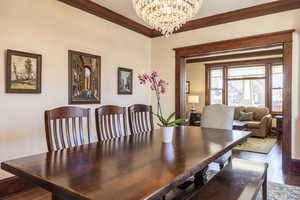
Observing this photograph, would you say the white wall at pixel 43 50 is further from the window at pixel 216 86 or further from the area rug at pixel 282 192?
the window at pixel 216 86

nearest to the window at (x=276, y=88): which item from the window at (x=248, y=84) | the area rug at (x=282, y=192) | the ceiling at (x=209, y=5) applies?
the window at (x=248, y=84)

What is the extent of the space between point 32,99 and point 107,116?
111 centimetres

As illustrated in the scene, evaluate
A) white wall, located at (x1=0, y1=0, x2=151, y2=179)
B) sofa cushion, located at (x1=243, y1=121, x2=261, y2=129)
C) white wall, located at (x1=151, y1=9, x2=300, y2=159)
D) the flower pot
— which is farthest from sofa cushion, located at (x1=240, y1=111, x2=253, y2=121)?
the flower pot

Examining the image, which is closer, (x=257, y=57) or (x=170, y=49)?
(x=170, y=49)

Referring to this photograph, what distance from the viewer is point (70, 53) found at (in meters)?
3.01

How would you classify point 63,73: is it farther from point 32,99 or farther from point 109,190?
point 109,190

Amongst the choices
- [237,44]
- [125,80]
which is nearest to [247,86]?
[237,44]

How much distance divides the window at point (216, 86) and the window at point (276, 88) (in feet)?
5.54

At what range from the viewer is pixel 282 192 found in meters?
2.45

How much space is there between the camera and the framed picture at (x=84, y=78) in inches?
120

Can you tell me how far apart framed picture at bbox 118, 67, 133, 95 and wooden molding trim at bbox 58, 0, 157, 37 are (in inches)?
33.5

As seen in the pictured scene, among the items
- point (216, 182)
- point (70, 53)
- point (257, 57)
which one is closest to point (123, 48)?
point (70, 53)

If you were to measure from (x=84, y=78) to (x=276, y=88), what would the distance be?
6311 millimetres

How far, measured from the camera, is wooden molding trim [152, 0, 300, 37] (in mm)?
3076
